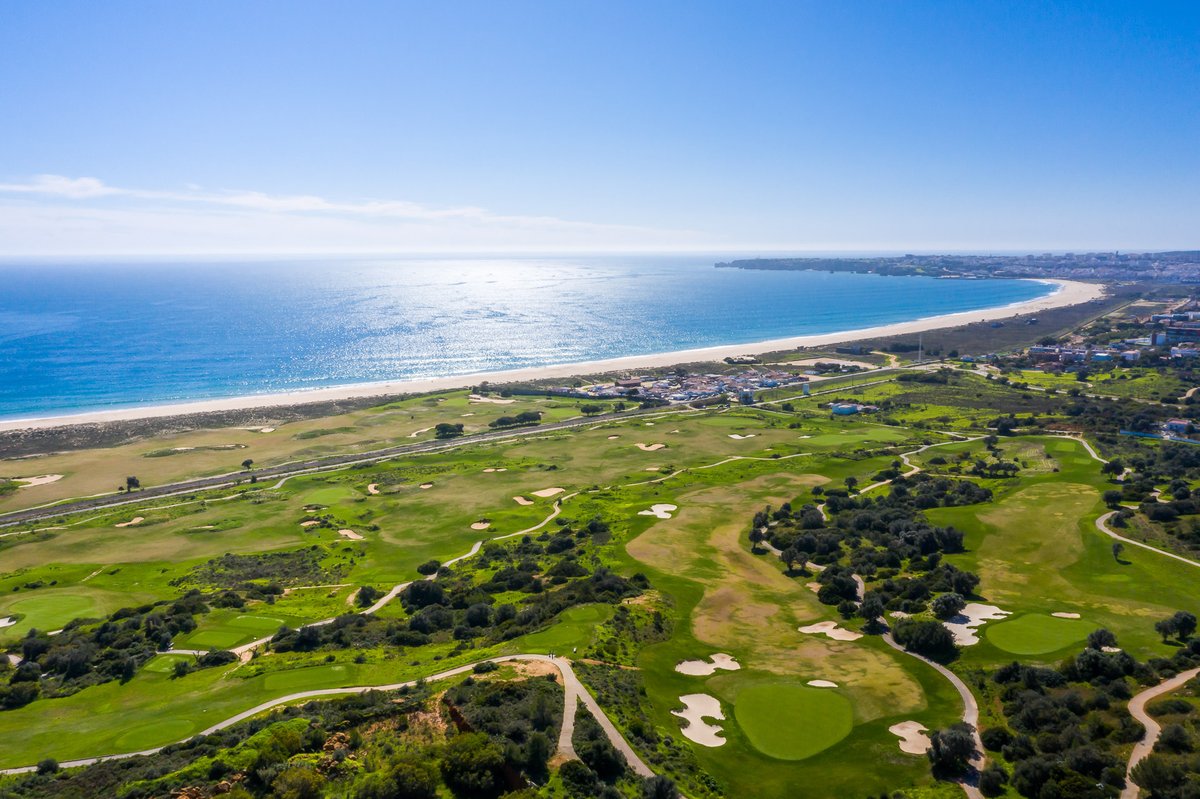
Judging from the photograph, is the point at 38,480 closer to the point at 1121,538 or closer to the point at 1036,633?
the point at 1036,633

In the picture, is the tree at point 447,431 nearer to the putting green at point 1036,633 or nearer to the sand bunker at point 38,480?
the sand bunker at point 38,480

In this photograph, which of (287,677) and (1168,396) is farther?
(1168,396)

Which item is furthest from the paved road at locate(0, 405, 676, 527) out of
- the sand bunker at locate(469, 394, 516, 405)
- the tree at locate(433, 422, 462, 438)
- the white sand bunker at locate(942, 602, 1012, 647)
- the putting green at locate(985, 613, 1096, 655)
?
the putting green at locate(985, 613, 1096, 655)

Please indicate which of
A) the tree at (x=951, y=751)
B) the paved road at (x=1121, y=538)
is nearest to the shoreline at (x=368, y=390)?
the paved road at (x=1121, y=538)

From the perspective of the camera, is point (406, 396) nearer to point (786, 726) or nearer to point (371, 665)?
point (371, 665)

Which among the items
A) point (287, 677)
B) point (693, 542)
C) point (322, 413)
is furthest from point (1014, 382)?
point (287, 677)

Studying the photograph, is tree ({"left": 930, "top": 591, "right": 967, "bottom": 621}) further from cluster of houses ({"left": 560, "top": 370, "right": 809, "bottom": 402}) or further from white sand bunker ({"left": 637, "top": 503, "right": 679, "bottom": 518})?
cluster of houses ({"left": 560, "top": 370, "right": 809, "bottom": 402})

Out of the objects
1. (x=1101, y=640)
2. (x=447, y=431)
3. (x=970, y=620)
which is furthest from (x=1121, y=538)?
(x=447, y=431)
